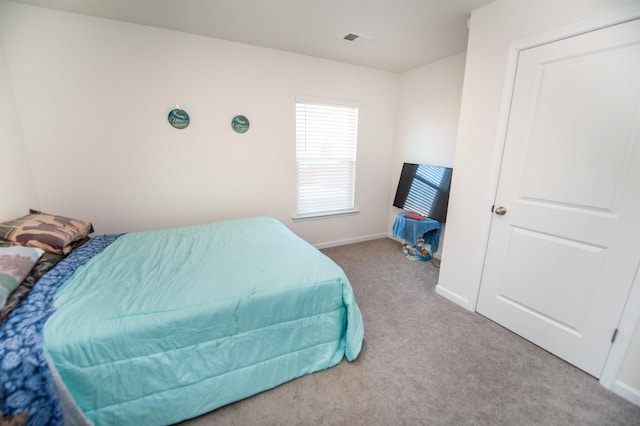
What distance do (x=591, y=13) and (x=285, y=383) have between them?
2.88m

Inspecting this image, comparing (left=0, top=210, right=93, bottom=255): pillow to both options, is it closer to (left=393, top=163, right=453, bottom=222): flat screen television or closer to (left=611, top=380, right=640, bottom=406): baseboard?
(left=393, top=163, right=453, bottom=222): flat screen television

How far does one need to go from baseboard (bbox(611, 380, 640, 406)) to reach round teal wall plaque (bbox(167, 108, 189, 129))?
3.91 metres

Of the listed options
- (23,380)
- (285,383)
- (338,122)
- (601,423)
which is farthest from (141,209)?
(601,423)

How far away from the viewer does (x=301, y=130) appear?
3.24 m

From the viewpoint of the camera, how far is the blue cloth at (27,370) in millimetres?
979

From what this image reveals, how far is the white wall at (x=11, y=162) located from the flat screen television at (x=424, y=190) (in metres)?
3.90

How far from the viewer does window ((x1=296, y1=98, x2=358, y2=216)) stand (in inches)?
129

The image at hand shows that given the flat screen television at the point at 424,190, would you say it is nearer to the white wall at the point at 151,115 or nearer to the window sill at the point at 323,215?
the window sill at the point at 323,215

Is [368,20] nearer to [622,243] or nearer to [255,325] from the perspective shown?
[622,243]

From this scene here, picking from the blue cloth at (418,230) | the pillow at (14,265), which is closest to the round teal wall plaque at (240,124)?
the pillow at (14,265)

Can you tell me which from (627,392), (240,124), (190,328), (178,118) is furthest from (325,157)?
(627,392)

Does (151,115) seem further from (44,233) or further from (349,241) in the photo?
(349,241)

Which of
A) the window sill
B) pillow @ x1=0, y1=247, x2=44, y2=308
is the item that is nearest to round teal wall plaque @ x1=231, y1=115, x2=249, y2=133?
the window sill

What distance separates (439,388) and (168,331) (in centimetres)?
160
